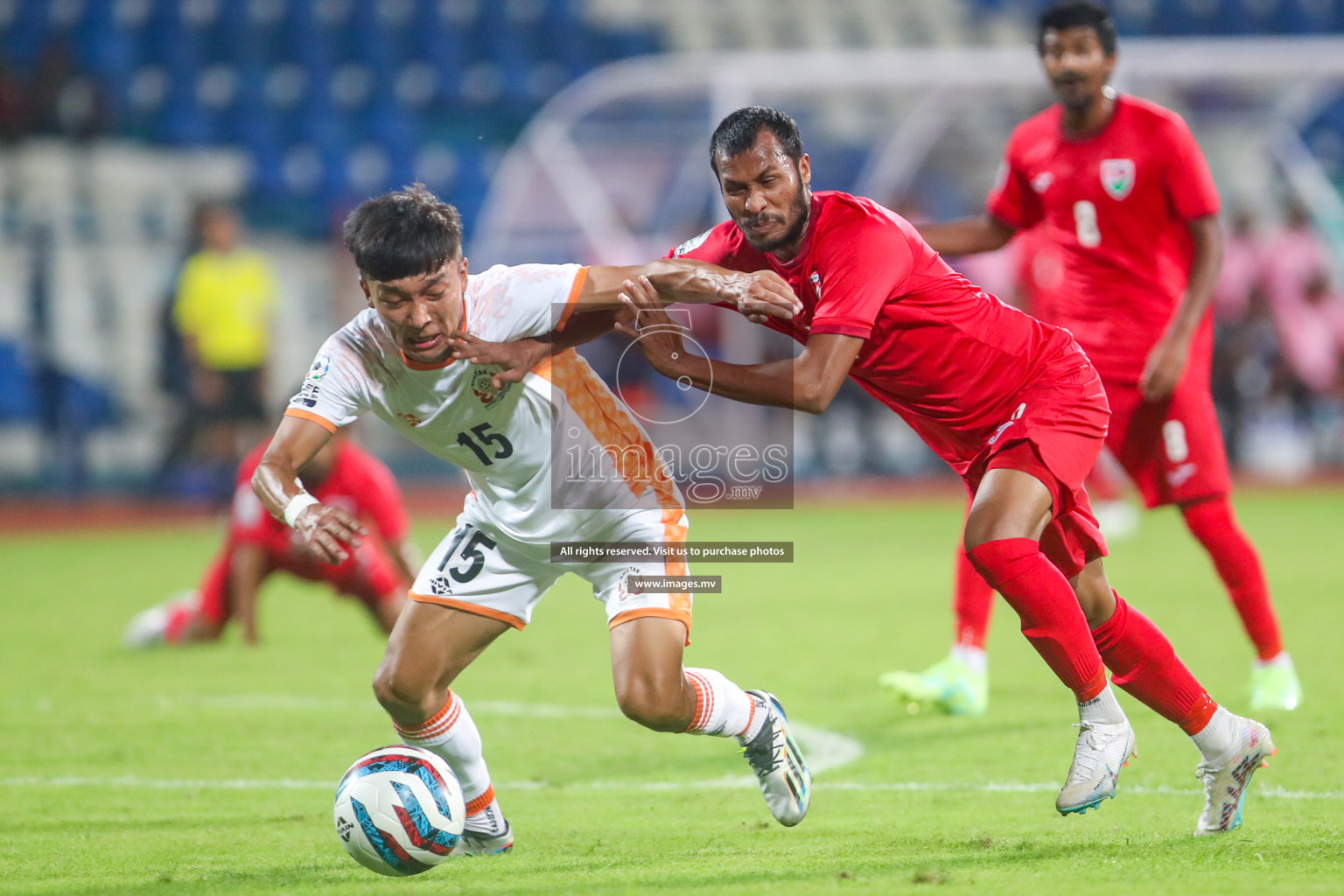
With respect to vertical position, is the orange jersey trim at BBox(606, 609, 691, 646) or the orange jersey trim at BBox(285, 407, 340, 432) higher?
the orange jersey trim at BBox(285, 407, 340, 432)

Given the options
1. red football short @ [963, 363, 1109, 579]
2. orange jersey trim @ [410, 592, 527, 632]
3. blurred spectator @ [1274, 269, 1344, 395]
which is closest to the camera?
red football short @ [963, 363, 1109, 579]

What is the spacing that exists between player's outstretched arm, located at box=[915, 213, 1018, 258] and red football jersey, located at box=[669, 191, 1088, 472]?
1.08 meters

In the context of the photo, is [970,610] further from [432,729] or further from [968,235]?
[432,729]

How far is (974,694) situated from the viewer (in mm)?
6090

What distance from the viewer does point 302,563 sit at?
8.09m

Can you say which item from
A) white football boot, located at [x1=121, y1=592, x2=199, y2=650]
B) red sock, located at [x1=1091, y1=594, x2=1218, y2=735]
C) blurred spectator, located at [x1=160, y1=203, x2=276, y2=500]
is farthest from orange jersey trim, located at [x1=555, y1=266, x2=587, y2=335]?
blurred spectator, located at [x1=160, y1=203, x2=276, y2=500]

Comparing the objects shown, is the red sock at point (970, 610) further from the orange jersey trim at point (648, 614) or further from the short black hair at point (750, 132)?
the short black hair at point (750, 132)

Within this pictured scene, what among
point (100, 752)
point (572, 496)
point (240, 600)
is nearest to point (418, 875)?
point (572, 496)

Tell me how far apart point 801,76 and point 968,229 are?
8.72 m

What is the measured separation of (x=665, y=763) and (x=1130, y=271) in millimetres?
2618

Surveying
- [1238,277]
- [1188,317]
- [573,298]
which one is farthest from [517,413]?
[1238,277]

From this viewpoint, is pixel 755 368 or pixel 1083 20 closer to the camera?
pixel 755 368

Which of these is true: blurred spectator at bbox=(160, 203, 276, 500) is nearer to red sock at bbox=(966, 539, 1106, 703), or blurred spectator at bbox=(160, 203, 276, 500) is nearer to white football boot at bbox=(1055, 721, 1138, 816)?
red sock at bbox=(966, 539, 1106, 703)

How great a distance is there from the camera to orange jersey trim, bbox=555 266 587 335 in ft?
13.9
